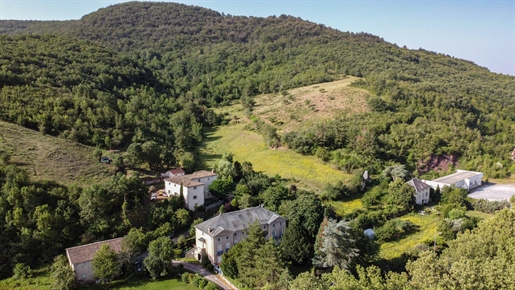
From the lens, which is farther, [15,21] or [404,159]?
[15,21]

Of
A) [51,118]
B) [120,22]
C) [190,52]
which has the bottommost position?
[51,118]

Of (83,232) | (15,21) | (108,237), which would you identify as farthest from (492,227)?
(15,21)

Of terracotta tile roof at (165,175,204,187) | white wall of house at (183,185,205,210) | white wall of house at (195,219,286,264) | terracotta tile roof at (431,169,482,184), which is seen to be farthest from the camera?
terracotta tile roof at (431,169,482,184)

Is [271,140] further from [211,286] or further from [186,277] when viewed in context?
[211,286]

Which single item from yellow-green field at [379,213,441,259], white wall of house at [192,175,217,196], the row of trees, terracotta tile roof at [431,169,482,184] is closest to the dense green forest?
the row of trees

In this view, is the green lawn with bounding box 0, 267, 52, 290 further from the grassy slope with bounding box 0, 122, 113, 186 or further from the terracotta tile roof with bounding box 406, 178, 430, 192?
the terracotta tile roof with bounding box 406, 178, 430, 192

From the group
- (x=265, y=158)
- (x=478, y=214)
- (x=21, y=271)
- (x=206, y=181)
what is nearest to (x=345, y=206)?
(x=478, y=214)

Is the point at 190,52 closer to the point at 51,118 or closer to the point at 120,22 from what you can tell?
the point at 120,22
